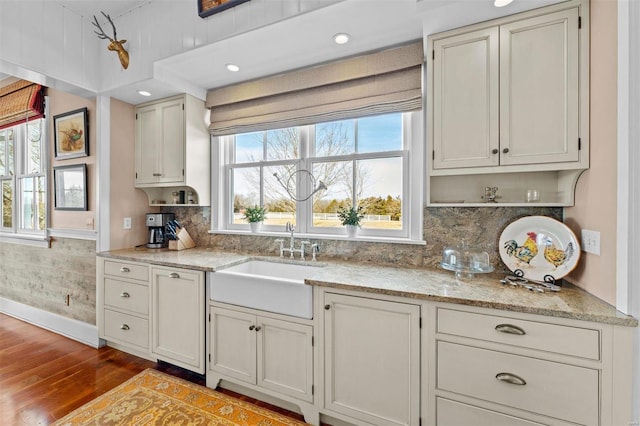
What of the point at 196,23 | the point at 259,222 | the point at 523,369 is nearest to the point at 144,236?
the point at 259,222

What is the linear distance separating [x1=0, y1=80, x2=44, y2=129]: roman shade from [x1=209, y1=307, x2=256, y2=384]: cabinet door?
3.09 m

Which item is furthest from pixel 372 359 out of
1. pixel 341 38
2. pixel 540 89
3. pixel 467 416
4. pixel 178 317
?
pixel 341 38

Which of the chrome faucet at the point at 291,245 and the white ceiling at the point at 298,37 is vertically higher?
the white ceiling at the point at 298,37

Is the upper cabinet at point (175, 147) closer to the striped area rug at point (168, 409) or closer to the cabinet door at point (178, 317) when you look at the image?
the cabinet door at point (178, 317)

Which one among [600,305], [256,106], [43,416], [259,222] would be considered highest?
[256,106]

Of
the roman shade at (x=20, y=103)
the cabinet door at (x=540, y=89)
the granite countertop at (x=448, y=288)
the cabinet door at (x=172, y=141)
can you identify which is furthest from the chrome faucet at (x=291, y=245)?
the roman shade at (x=20, y=103)

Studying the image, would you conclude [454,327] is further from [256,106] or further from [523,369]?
[256,106]

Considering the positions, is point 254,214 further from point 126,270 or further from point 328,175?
point 126,270

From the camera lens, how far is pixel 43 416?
1779 millimetres

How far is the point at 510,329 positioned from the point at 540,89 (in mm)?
1256

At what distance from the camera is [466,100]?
1656 millimetres

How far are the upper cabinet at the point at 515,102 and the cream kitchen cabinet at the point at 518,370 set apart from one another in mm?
748

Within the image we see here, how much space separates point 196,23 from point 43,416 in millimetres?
2820

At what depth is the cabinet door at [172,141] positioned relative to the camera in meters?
2.65
